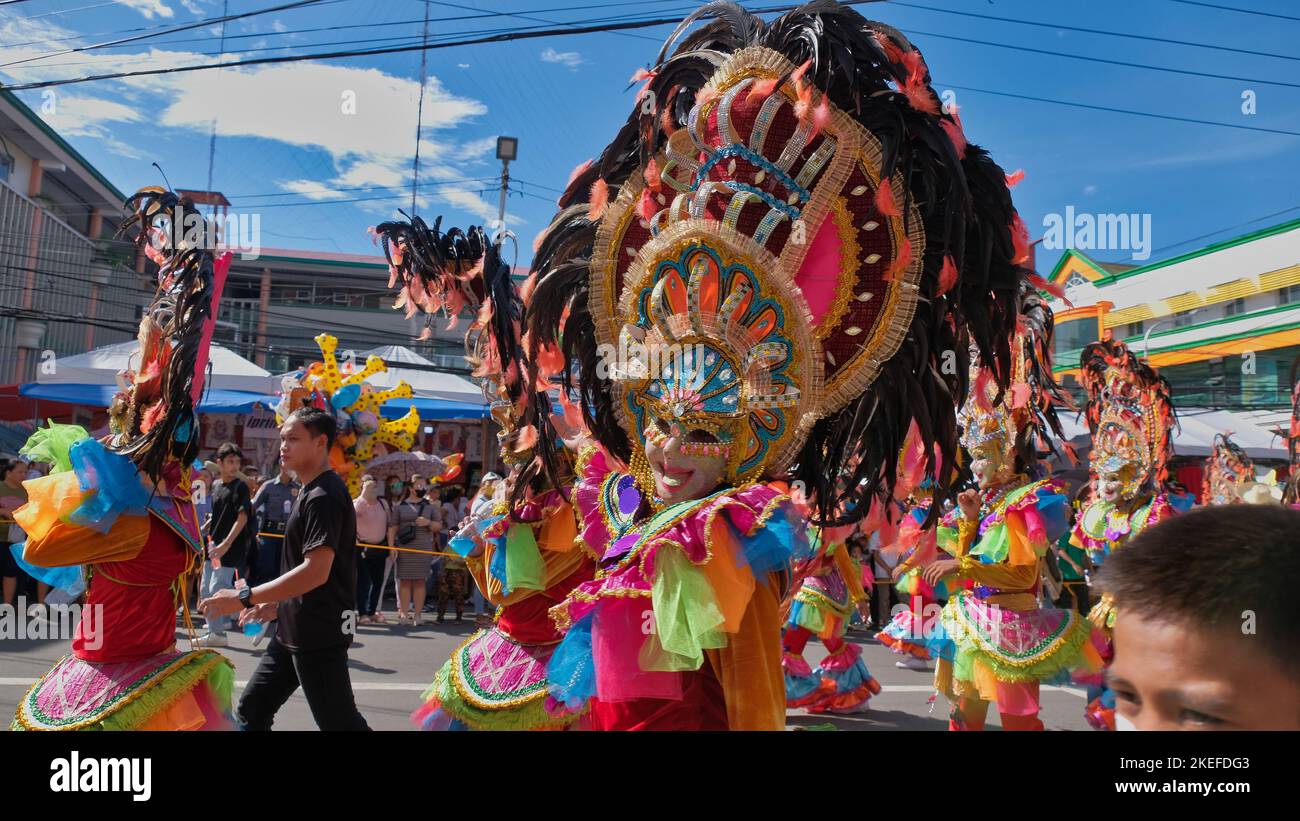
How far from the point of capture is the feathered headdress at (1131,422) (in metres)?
7.64

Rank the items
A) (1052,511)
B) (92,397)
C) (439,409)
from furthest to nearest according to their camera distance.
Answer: (439,409) < (92,397) < (1052,511)

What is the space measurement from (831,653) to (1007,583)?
2.12 meters

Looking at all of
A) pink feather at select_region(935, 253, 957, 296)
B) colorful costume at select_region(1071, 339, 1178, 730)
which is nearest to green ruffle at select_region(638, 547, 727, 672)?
Answer: pink feather at select_region(935, 253, 957, 296)

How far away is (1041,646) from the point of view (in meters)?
5.12

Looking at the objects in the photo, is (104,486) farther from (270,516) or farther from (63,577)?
(270,516)

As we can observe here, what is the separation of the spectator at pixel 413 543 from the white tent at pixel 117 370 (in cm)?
383

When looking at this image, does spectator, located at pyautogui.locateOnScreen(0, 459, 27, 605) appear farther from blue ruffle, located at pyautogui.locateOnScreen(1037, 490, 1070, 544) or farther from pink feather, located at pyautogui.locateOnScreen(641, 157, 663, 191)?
blue ruffle, located at pyautogui.locateOnScreen(1037, 490, 1070, 544)

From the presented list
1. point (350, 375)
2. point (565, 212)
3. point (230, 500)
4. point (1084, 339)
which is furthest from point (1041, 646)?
point (1084, 339)

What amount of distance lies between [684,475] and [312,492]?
1925 millimetres

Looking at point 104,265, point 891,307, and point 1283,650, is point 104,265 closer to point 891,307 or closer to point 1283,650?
point 891,307

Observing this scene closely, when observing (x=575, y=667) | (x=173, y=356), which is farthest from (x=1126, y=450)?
(x=173, y=356)

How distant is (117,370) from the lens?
1316 centimetres

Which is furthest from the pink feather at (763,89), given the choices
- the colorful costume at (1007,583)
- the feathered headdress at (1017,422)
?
the feathered headdress at (1017,422)

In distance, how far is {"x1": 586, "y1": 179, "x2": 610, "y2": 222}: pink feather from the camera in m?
3.05
